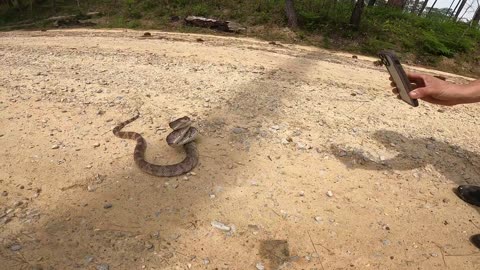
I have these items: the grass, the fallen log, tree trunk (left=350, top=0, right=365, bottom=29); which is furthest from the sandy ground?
tree trunk (left=350, top=0, right=365, bottom=29)

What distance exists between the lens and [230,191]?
4086mm

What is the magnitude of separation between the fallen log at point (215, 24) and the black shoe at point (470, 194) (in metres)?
10.2

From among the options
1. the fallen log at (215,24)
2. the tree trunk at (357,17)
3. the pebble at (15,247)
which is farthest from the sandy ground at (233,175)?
the tree trunk at (357,17)

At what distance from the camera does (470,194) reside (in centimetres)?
421

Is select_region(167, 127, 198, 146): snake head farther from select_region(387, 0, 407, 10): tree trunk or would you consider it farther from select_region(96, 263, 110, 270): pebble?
select_region(387, 0, 407, 10): tree trunk

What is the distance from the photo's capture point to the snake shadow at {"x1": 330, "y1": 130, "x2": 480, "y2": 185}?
4727 millimetres

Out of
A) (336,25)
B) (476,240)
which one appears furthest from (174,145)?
(336,25)

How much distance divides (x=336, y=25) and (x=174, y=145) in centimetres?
1043

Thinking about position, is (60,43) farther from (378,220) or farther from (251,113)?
(378,220)

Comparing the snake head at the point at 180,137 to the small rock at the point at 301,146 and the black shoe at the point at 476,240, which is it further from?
the black shoe at the point at 476,240

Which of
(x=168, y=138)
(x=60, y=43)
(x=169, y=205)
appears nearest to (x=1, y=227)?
(x=169, y=205)

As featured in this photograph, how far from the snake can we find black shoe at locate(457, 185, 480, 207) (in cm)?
325

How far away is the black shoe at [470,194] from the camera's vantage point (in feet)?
13.7

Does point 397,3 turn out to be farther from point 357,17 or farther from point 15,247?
point 15,247
